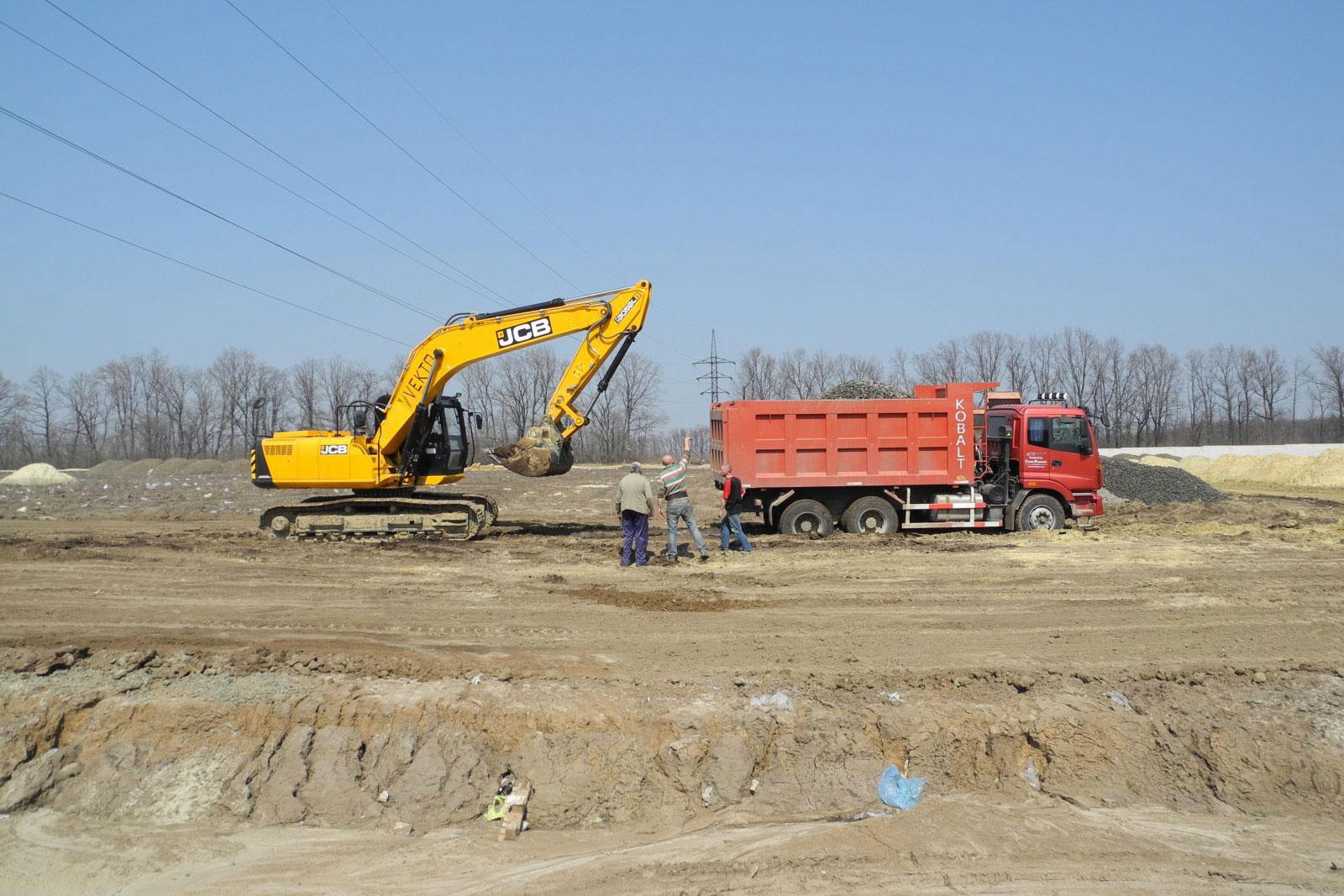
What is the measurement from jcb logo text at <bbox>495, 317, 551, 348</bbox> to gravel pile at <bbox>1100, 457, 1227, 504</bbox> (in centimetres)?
1591

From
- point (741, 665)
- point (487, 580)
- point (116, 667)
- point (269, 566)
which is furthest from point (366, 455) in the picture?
point (741, 665)

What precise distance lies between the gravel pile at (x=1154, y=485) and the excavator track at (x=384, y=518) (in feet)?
55.3

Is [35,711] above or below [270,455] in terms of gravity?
below

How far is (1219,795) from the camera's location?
22.5 ft

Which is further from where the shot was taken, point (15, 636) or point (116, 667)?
point (15, 636)

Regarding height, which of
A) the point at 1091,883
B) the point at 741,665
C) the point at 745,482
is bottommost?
the point at 1091,883

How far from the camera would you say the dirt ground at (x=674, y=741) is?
5.98 m

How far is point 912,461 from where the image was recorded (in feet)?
55.5

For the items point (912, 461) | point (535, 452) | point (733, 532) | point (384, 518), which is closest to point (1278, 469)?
point (912, 461)

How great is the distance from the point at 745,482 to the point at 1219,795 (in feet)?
33.8

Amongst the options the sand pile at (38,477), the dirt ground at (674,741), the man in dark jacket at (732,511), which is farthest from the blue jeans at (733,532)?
the sand pile at (38,477)

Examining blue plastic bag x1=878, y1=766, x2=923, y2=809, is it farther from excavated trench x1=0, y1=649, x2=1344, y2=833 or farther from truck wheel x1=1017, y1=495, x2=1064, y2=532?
truck wheel x1=1017, y1=495, x2=1064, y2=532

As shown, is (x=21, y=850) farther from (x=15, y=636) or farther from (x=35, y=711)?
(x=15, y=636)

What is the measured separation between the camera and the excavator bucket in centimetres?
1625
